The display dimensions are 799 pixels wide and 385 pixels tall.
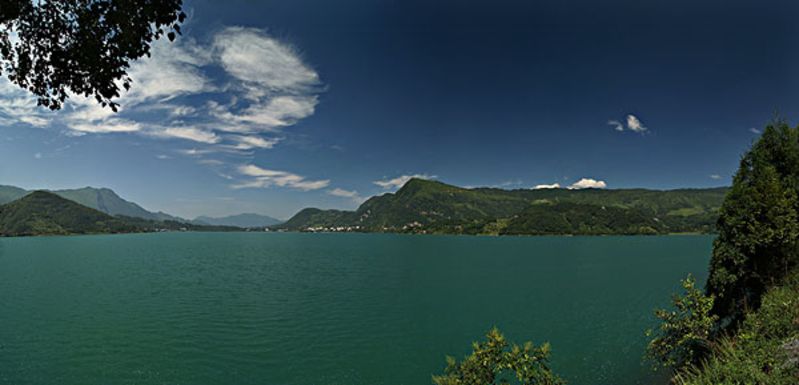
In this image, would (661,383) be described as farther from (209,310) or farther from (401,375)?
(209,310)

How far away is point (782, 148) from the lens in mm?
33031

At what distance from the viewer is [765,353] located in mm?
15531

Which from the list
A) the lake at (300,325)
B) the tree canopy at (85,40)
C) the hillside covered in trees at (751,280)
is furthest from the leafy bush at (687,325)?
the tree canopy at (85,40)

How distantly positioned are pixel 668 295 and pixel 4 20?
8278 cm

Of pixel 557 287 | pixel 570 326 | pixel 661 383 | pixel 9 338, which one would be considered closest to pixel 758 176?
pixel 661 383

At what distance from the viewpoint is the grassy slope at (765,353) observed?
12631 mm

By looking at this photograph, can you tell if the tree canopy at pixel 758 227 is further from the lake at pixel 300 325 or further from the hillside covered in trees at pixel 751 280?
the lake at pixel 300 325

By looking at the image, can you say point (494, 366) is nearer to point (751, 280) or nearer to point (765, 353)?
point (765, 353)

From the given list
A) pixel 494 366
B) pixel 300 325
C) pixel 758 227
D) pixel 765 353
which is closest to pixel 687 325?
pixel 765 353

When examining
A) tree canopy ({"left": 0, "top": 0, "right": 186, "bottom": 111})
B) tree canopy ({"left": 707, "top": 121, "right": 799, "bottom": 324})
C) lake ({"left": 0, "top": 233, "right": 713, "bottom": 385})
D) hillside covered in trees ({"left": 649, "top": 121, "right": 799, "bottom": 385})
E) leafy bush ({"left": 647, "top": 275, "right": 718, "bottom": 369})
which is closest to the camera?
tree canopy ({"left": 0, "top": 0, "right": 186, "bottom": 111})

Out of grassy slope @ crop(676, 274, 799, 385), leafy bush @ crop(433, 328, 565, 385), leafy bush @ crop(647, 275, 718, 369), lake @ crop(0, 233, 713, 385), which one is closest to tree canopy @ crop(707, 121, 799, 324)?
grassy slope @ crop(676, 274, 799, 385)

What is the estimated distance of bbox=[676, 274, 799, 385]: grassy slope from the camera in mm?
12631

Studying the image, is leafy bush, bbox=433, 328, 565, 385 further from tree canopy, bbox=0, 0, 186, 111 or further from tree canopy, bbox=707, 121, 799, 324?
tree canopy, bbox=707, 121, 799, 324

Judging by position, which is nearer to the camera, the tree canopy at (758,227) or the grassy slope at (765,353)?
the grassy slope at (765,353)
